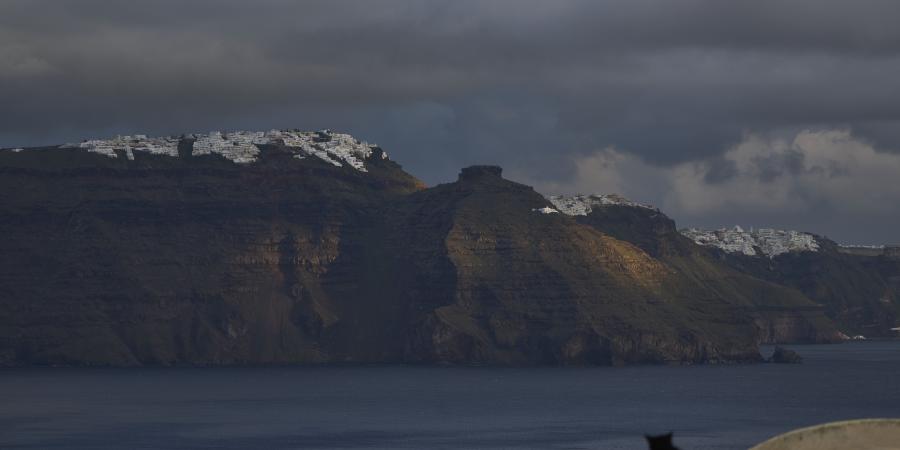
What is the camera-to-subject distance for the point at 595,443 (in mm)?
196625

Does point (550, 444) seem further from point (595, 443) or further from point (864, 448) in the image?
point (864, 448)

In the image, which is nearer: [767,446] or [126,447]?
[767,446]

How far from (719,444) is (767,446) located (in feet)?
520

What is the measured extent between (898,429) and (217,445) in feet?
542

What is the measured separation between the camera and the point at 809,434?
123ft

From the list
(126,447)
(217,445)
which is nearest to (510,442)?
(217,445)

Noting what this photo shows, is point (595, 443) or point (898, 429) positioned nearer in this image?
point (898, 429)

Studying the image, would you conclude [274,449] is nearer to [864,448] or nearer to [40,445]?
[40,445]

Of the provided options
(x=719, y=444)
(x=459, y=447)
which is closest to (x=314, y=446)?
(x=459, y=447)

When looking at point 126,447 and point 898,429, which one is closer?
point 898,429

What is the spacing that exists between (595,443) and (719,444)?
15902mm

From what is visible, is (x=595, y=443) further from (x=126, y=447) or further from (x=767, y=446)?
(x=767, y=446)

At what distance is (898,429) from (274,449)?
157585mm

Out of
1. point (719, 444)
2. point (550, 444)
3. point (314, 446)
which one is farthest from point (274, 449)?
point (719, 444)
